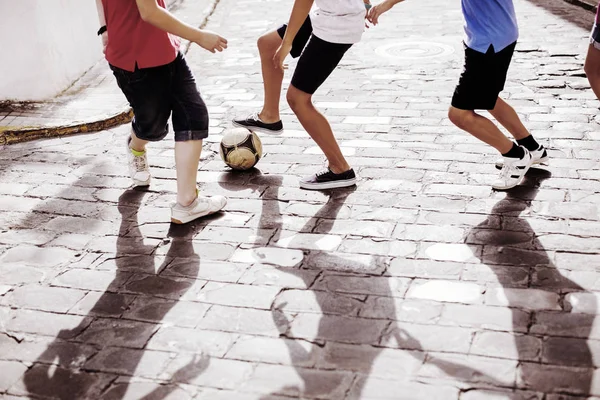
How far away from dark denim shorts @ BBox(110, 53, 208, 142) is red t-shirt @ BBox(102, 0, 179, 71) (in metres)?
0.06

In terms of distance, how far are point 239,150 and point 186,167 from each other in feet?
2.73

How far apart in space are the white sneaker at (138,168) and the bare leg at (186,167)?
681 millimetres

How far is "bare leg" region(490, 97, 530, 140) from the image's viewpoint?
4957mm

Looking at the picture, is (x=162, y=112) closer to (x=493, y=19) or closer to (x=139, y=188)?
(x=139, y=188)

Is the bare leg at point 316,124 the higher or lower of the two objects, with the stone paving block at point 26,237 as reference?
higher

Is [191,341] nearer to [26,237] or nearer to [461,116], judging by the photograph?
[26,237]

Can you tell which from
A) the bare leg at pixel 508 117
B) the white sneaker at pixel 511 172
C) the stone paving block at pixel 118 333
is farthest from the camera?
the bare leg at pixel 508 117

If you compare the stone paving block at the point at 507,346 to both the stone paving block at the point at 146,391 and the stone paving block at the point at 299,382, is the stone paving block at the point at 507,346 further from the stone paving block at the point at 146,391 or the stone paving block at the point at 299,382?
the stone paving block at the point at 146,391

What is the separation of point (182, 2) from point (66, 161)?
277 inches

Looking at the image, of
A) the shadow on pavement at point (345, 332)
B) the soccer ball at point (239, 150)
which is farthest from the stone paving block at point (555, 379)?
the soccer ball at point (239, 150)

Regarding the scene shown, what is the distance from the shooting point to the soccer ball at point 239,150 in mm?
5293

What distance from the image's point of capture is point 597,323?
3295mm

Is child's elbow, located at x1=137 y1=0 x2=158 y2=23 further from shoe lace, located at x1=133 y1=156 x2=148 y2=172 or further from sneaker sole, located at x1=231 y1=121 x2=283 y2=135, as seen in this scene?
sneaker sole, located at x1=231 y1=121 x2=283 y2=135

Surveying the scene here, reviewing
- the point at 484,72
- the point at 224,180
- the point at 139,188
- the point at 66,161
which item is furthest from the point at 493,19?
the point at 66,161
